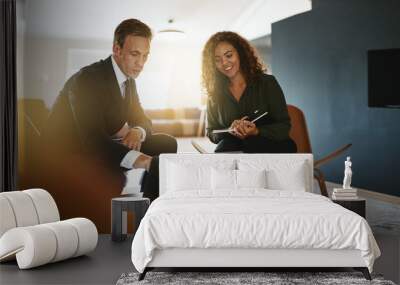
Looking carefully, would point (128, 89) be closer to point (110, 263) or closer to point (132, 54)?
point (132, 54)

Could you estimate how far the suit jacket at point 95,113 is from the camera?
7258mm

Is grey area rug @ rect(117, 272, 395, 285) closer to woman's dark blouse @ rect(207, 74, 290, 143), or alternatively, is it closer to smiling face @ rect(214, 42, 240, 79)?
woman's dark blouse @ rect(207, 74, 290, 143)

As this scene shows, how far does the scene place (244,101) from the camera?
7262 mm

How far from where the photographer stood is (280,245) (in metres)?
5.04

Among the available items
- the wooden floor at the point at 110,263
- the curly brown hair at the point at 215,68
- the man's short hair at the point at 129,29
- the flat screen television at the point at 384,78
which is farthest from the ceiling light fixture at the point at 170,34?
the flat screen television at the point at 384,78

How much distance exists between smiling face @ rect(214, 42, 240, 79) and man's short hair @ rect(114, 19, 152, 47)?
80cm

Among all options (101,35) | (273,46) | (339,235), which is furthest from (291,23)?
(339,235)

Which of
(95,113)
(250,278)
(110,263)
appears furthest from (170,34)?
(250,278)

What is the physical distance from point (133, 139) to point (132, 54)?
958 millimetres

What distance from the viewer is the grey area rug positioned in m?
4.96

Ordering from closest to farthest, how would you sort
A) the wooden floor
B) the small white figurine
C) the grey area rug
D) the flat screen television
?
the grey area rug
the wooden floor
the small white figurine
the flat screen television

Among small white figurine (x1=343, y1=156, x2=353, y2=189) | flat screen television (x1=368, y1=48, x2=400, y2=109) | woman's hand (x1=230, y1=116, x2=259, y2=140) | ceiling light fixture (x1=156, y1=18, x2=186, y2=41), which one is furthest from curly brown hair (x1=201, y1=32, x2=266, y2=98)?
small white figurine (x1=343, y1=156, x2=353, y2=189)

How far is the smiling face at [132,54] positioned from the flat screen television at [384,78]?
2.49 metres

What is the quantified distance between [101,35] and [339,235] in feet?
12.1
